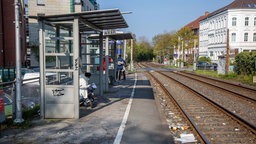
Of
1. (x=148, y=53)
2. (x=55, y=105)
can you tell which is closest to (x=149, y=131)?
(x=55, y=105)

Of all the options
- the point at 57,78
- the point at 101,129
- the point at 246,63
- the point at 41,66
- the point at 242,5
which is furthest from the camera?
the point at 242,5

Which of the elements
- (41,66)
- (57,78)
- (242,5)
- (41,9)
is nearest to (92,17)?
(41,66)

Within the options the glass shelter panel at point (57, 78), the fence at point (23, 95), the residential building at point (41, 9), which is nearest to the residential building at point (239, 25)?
the residential building at point (41, 9)

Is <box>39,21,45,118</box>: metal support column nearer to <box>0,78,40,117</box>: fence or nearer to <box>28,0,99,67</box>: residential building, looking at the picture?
<box>0,78,40,117</box>: fence

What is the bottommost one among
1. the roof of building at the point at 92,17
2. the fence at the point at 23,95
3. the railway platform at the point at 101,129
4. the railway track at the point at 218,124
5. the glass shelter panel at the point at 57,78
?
the railway track at the point at 218,124

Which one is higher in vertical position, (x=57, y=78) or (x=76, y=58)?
(x=76, y=58)

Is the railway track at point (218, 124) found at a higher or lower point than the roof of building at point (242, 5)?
lower

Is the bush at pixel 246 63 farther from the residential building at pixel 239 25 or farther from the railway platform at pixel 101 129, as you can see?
the residential building at pixel 239 25

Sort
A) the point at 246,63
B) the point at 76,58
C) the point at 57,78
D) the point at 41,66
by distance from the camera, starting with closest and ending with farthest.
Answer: the point at 76,58 < the point at 41,66 < the point at 57,78 < the point at 246,63

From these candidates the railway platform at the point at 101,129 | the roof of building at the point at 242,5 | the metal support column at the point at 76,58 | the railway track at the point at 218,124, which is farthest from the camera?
the roof of building at the point at 242,5

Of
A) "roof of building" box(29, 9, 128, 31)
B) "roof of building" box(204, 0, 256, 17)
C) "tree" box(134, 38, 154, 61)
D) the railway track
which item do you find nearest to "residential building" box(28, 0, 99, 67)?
"roof of building" box(29, 9, 128, 31)

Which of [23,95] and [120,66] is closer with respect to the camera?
[23,95]

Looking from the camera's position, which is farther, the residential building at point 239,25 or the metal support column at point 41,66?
the residential building at point 239,25

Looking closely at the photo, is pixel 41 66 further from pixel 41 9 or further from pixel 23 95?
pixel 41 9
